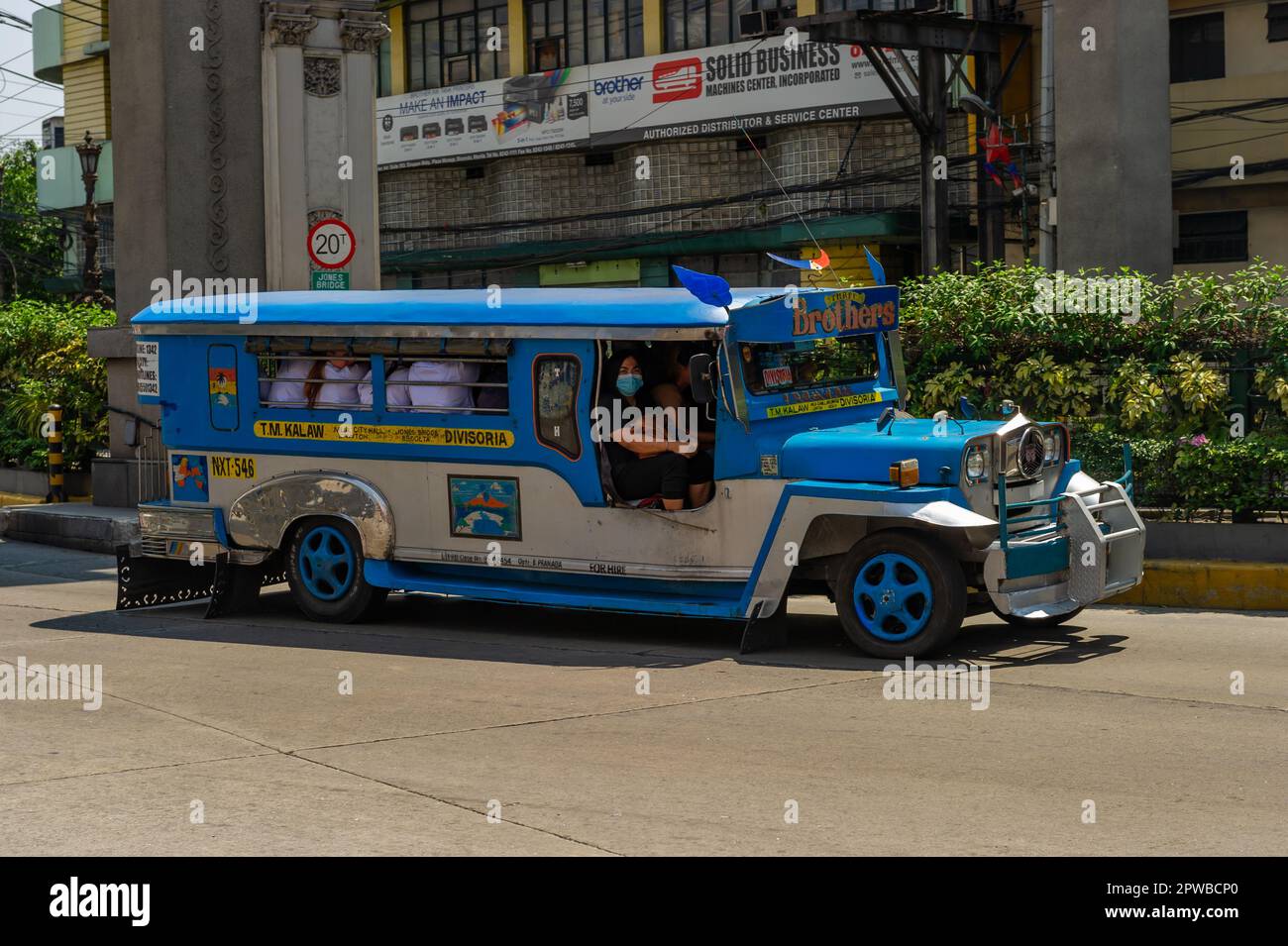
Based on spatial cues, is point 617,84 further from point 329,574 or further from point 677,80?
point 329,574

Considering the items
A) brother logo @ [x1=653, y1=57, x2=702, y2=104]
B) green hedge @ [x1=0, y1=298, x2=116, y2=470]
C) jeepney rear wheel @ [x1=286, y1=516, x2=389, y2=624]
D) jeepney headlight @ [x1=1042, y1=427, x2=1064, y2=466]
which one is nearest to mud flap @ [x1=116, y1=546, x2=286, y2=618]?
jeepney rear wheel @ [x1=286, y1=516, x2=389, y2=624]

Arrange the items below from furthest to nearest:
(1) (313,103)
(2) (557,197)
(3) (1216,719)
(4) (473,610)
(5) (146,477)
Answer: (2) (557,197)
(1) (313,103)
(5) (146,477)
(4) (473,610)
(3) (1216,719)

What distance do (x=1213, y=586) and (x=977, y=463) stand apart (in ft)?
11.8

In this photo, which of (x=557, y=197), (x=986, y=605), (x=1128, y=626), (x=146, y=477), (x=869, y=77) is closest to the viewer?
(x=986, y=605)

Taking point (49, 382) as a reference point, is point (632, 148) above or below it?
above

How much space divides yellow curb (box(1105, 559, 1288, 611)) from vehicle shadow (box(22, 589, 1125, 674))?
1.63 meters

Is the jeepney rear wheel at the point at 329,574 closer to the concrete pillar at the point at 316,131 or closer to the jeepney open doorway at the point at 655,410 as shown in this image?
the jeepney open doorway at the point at 655,410

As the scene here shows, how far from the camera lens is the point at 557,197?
1549 inches

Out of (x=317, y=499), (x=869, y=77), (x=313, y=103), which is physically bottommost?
(x=317, y=499)

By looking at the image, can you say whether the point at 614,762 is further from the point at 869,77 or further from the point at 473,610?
the point at 869,77

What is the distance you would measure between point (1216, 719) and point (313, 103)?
14.8 m

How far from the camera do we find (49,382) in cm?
2136

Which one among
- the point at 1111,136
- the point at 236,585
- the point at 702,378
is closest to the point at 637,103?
the point at 1111,136

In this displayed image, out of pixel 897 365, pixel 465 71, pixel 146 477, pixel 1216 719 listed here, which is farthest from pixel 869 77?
pixel 1216 719
